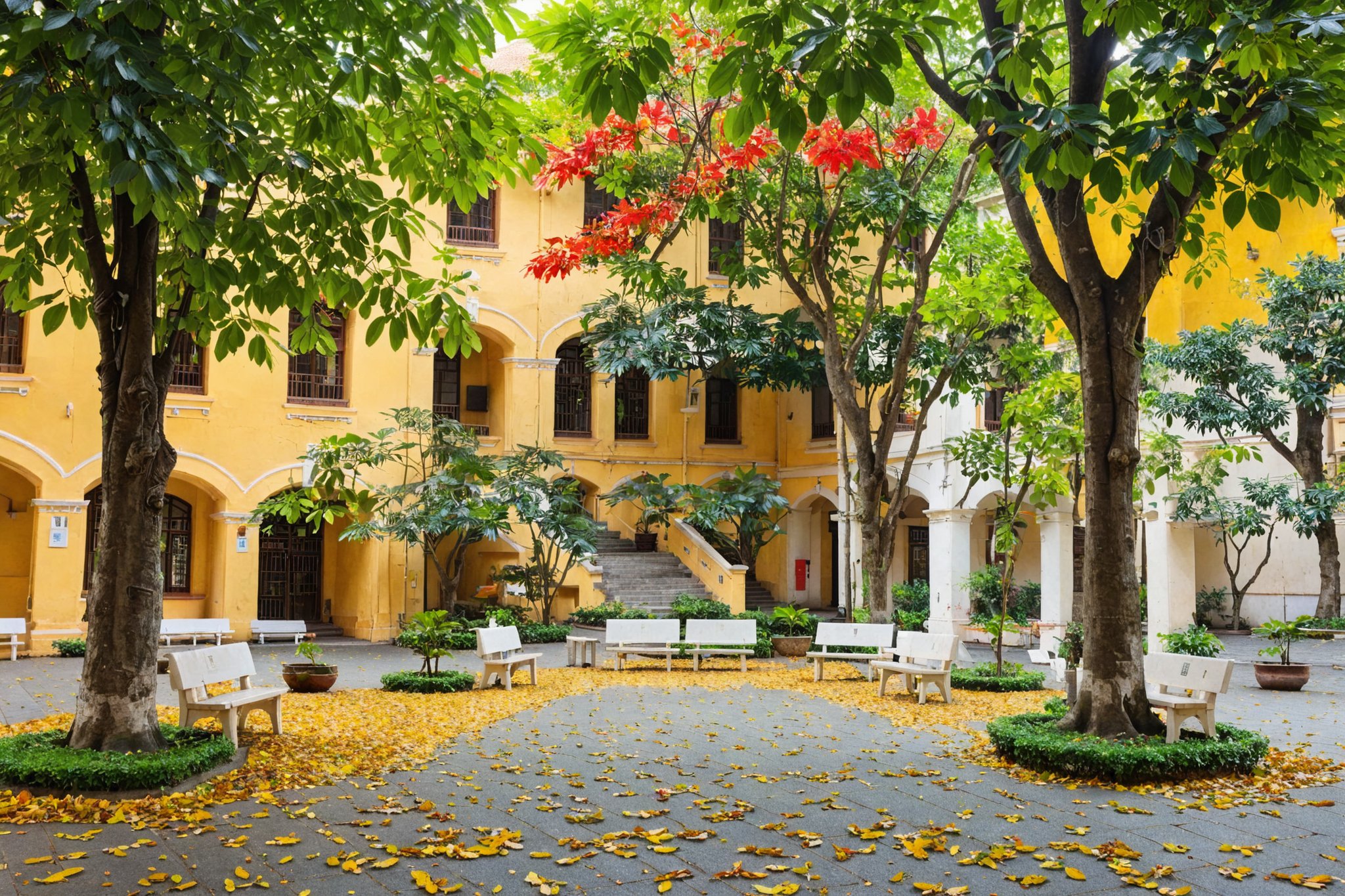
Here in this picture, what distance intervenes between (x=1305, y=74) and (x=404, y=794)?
20.4 feet

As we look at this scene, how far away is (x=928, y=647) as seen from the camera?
12375 mm

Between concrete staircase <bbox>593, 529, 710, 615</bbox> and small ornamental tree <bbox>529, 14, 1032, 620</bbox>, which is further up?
small ornamental tree <bbox>529, 14, 1032, 620</bbox>

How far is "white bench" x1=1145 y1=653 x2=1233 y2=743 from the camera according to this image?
8.08 m

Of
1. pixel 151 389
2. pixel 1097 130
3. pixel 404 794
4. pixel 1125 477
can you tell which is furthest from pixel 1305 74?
pixel 151 389

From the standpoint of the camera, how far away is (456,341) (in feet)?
24.2

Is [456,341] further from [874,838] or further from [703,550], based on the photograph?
[703,550]

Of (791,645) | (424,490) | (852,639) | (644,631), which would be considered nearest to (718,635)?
(644,631)

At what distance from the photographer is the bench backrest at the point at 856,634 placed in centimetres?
1383

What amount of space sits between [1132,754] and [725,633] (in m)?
8.71

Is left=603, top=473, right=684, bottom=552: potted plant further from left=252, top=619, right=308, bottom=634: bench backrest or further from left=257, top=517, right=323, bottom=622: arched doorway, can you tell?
left=252, top=619, right=308, bottom=634: bench backrest

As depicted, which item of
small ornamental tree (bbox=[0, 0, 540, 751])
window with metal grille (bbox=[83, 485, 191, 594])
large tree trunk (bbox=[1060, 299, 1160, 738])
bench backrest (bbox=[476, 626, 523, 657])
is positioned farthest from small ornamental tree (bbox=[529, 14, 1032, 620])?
window with metal grille (bbox=[83, 485, 191, 594])

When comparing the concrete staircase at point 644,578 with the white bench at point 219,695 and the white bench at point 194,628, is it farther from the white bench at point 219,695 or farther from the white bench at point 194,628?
the white bench at point 219,695

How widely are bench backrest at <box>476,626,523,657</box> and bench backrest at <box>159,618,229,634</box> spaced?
5.68 m

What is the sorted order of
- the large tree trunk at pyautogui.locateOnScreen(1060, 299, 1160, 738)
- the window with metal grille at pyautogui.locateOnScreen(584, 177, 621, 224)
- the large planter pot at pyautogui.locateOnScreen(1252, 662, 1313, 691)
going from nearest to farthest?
the large tree trunk at pyautogui.locateOnScreen(1060, 299, 1160, 738)
the large planter pot at pyautogui.locateOnScreen(1252, 662, 1313, 691)
the window with metal grille at pyautogui.locateOnScreen(584, 177, 621, 224)
